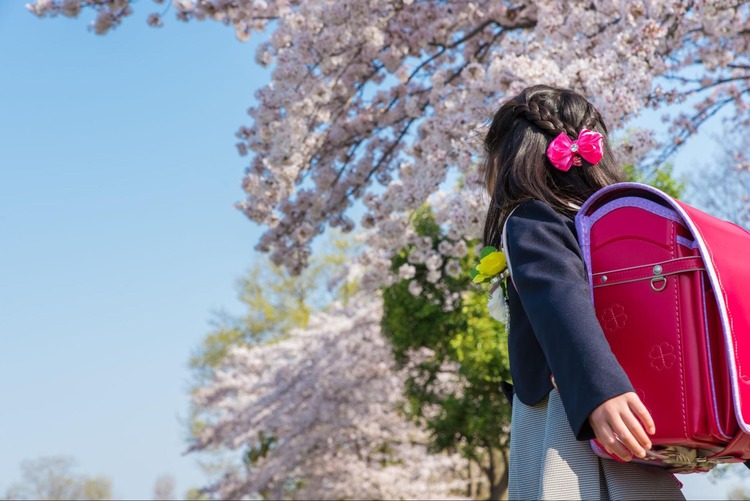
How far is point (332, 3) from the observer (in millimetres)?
Answer: 4488

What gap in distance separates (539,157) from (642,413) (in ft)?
1.87

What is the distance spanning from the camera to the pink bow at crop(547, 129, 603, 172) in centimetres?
158

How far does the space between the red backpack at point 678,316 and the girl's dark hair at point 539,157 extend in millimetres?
184

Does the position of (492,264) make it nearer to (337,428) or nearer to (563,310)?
(563,310)

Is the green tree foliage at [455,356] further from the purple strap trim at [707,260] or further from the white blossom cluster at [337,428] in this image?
the purple strap trim at [707,260]

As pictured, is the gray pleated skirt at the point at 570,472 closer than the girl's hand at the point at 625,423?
No

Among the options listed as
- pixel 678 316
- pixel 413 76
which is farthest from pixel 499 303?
pixel 413 76

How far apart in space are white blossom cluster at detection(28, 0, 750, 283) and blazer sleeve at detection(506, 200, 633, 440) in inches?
80.1

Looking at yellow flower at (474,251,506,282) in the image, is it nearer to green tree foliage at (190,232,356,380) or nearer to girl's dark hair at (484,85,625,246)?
girl's dark hair at (484,85,625,246)

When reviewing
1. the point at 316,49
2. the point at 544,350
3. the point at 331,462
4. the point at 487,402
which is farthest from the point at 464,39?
the point at 331,462

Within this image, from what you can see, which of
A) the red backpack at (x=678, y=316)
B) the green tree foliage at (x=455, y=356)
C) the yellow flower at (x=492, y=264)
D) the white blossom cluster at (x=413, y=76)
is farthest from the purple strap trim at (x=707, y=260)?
the green tree foliage at (x=455, y=356)

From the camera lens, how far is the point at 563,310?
136cm

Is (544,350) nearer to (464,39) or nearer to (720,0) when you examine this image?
(720,0)

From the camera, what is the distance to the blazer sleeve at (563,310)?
51.5 inches
